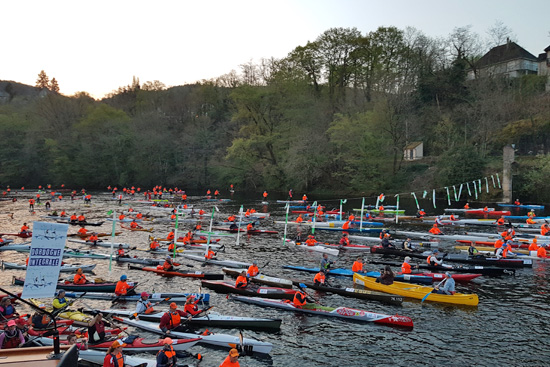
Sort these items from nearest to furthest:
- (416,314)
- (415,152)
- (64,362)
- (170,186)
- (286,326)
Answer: (64,362) < (286,326) < (416,314) < (415,152) < (170,186)

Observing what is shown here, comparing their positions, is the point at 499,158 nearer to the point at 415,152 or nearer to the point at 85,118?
the point at 415,152

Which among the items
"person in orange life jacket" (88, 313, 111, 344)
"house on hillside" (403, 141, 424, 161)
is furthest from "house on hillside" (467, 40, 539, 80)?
"person in orange life jacket" (88, 313, 111, 344)

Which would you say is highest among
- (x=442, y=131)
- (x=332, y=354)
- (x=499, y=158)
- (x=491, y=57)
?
(x=491, y=57)

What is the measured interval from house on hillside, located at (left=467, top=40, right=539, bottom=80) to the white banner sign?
258ft

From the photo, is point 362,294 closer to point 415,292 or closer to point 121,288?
point 415,292

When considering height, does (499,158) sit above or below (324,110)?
below

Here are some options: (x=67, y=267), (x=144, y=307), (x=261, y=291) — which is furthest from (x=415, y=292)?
(x=67, y=267)

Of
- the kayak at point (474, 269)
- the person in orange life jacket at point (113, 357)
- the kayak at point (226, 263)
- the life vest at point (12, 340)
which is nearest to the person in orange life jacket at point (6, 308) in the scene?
the life vest at point (12, 340)

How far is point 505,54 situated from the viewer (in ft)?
262

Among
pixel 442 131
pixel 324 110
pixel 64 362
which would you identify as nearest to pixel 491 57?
pixel 442 131

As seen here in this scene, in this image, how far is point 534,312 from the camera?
66.3ft

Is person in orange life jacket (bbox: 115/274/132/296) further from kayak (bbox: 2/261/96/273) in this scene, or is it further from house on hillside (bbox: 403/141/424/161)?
house on hillside (bbox: 403/141/424/161)

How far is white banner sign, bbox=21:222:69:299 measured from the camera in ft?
36.7

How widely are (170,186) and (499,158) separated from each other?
61.9 meters
